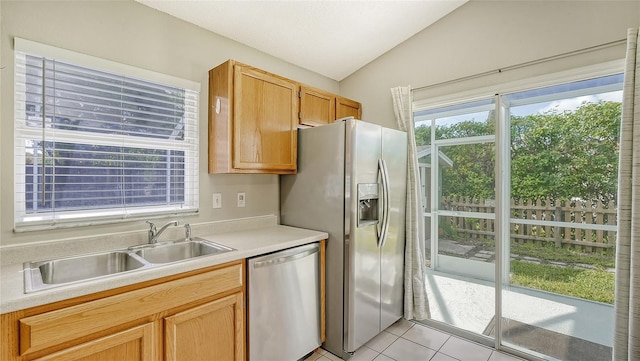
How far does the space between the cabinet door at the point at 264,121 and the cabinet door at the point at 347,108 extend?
1.87 feet

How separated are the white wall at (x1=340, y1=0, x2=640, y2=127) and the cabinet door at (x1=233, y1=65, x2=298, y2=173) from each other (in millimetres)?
1038

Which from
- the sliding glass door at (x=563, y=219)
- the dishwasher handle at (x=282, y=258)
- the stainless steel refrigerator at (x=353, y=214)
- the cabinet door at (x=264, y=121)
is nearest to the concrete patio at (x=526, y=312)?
the sliding glass door at (x=563, y=219)

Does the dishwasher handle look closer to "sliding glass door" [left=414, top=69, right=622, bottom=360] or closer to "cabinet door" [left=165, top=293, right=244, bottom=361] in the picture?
"cabinet door" [left=165, top=293, right=244, bottom=361]

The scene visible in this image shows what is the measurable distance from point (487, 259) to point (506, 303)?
0.36 m

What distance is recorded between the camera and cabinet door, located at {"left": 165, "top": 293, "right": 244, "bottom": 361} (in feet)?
4.71

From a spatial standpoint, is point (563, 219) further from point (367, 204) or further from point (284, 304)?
point (284, 304)

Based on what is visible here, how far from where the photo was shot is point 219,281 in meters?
1.60

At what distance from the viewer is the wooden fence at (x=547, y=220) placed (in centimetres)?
198

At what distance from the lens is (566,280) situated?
2.16 meters

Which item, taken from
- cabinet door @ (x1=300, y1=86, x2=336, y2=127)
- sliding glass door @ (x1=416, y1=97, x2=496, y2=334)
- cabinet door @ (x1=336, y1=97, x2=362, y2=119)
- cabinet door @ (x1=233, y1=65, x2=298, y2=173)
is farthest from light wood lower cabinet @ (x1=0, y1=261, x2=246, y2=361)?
sliding glass door @ (x1=416, y1=97, x2=496, y2=334)

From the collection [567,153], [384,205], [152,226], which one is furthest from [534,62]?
[152,226]

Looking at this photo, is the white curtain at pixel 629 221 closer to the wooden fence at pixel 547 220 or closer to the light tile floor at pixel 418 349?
the wooden fence at pixel 547 220

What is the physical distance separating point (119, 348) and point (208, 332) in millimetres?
415

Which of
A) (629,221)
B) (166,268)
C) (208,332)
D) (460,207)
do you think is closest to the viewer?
(166,268)
